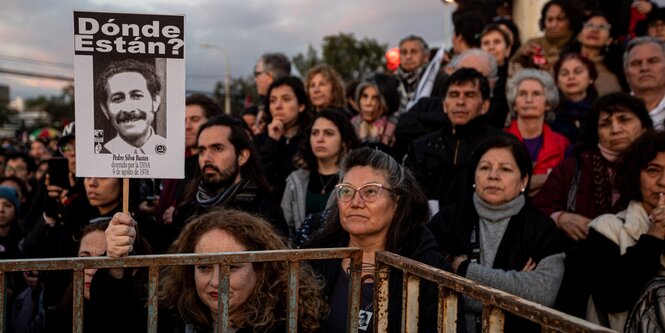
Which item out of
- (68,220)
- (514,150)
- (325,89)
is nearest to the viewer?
(514,150)

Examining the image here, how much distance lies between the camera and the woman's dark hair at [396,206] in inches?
113

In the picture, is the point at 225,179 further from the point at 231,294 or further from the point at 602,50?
the point at 602,50

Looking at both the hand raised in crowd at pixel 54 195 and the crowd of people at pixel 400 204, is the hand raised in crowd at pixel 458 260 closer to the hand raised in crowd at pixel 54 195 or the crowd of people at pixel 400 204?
the crowd of people at pixel 400 204

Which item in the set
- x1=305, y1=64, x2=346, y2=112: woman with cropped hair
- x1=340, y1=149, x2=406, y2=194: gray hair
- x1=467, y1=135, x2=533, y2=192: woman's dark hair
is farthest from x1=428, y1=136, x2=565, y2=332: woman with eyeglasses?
x1=305, y1=64, x2=346, y2=112: woman with cropped hair

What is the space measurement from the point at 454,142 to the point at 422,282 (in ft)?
6.34

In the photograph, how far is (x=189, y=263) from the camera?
73.0 inches

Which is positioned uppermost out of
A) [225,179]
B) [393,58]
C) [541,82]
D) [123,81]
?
[393,58]

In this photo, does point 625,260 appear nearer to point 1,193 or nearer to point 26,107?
point 1,193

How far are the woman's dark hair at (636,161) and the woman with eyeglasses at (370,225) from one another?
1108mm

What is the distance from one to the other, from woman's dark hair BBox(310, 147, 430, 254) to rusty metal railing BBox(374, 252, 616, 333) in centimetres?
87

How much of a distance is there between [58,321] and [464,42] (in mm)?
5318

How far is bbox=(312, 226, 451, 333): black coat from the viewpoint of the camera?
94.0 inches

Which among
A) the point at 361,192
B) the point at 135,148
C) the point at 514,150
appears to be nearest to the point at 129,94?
the point at 135,148

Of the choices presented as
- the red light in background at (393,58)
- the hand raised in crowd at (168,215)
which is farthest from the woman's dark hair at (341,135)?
the red light in background at (393,58)
